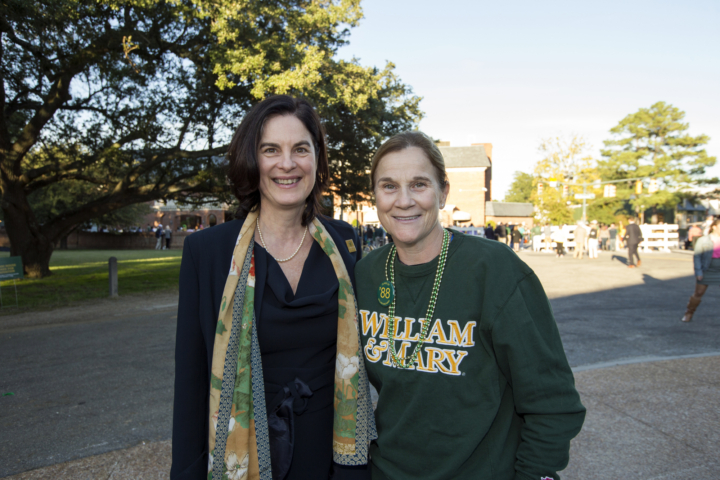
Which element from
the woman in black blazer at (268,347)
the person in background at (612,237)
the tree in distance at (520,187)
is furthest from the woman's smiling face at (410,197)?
the tree in distance at (520,187)

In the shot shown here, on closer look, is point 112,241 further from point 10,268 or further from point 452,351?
point 452,351

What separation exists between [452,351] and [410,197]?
582 millimetres

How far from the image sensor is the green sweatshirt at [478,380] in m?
1.52

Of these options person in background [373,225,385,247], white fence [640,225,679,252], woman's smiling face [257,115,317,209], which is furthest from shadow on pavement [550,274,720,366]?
white fence [640,225,679,252]

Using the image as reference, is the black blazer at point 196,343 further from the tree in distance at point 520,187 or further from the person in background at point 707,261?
the tree in distance at point 520,187

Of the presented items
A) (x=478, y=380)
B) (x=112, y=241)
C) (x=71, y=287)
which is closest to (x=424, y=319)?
(x=478, y=380)

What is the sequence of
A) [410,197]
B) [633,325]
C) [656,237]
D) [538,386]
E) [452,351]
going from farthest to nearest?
[656,237] < [633,325] < [410,197] < [452,351] < [538,386]

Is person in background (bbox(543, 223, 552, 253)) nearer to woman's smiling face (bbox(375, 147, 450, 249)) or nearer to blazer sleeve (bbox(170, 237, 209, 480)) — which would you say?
woman's smiling face (bbox(375, 147, 450, 249))

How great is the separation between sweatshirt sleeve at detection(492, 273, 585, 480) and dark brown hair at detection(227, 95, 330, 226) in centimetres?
118

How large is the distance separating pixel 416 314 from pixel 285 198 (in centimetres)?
78

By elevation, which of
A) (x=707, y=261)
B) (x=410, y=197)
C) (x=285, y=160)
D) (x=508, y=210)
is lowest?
(x=707, y=261)

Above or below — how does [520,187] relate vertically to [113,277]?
above

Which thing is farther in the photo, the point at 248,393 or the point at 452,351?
the point at 248,393

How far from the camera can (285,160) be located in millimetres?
2041
